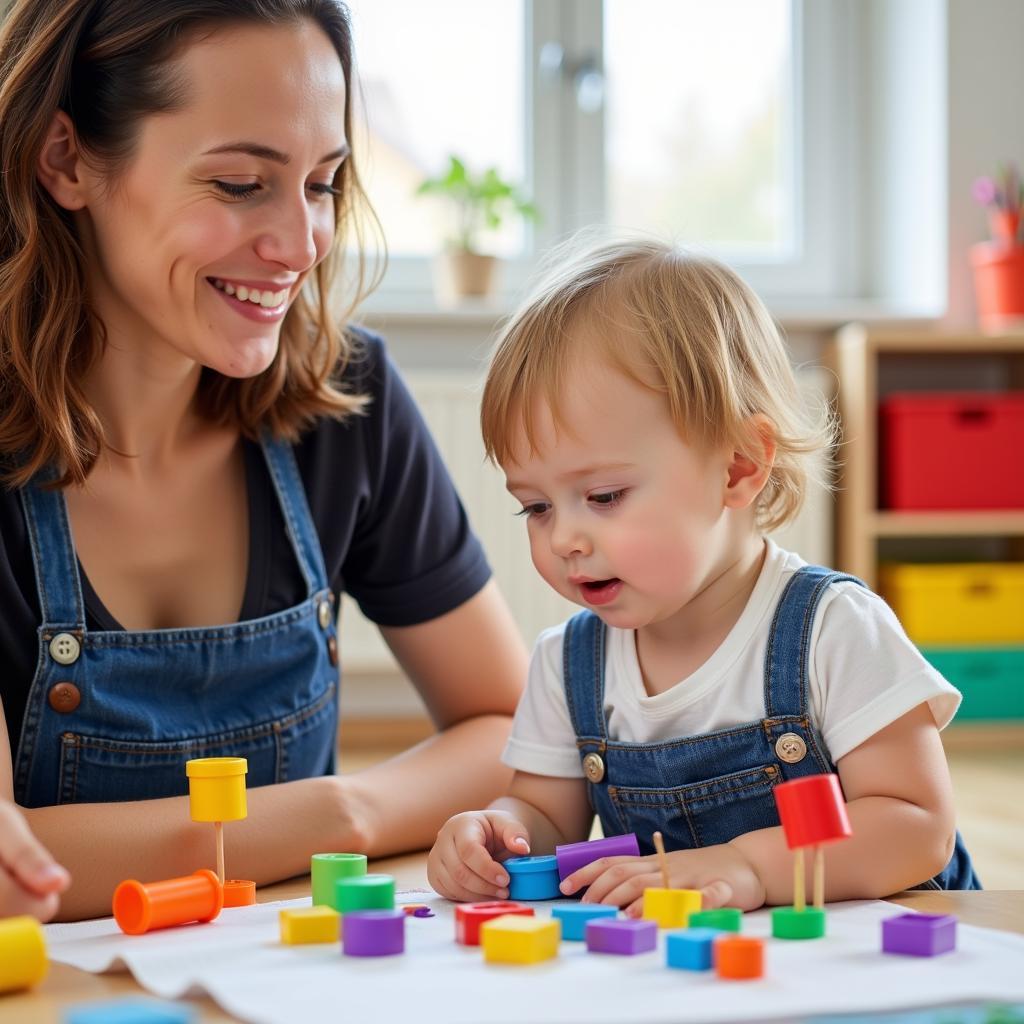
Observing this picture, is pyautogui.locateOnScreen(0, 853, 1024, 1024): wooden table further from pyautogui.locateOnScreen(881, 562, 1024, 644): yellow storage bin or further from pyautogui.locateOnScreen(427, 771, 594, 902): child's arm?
pyautogui.locateOnScreen(881, 562, 1024, 644): yellow storage bin

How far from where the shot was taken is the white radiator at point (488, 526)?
3.26m

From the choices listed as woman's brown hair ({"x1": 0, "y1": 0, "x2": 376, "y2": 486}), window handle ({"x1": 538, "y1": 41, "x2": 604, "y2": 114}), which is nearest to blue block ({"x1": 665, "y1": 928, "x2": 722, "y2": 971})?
woman's brown hair ({"x1": 0, "y1": 0, "x2": 376, "y2": 486})

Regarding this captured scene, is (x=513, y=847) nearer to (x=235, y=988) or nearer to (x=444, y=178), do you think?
(x=235, y=988)

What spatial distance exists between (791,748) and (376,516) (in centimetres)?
49

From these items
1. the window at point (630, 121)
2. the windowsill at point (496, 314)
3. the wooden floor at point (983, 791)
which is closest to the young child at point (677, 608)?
the wooden floor at point (983, 791)

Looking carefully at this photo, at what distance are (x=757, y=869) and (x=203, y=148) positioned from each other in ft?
2.18

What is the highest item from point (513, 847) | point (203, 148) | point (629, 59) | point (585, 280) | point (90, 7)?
point (629, 59)

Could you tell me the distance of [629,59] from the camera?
3.52m

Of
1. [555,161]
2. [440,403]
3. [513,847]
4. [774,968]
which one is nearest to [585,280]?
[513,847]

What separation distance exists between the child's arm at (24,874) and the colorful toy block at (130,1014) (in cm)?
14

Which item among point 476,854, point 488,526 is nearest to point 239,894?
point 476,854

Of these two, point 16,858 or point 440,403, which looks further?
point 440,403

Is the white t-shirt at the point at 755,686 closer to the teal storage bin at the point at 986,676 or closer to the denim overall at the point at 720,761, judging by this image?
the denim overall at the point at 720,761

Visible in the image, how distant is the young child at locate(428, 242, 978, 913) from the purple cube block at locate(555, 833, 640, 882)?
1.5 inches
